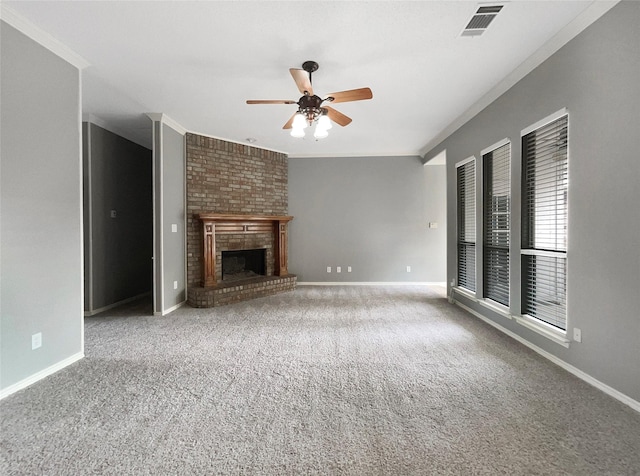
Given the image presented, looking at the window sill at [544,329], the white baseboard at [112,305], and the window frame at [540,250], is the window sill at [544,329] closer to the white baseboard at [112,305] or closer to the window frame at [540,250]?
the window frame at [540,250]

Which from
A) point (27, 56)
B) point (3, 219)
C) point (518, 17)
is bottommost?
point (3, 219)

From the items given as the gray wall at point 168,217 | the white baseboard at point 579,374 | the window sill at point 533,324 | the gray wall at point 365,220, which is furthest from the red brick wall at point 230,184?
the white baseboard at point 579,374

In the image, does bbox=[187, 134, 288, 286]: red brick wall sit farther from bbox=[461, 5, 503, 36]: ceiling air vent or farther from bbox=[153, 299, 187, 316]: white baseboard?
bbox=[461, 5, 503, 36]: ceiling air vent

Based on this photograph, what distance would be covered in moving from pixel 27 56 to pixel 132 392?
2.69m

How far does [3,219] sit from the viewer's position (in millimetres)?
2199

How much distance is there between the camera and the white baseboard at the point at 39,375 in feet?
7.24

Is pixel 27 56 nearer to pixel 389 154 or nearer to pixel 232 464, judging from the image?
pixel 232 464

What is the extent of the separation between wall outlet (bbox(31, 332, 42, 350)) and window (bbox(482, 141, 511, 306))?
178 inches

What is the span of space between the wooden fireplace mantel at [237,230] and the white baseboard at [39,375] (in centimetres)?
229

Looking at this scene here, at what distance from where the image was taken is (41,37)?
245 centimetres

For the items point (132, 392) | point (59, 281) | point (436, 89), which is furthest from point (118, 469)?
point (436, 89)

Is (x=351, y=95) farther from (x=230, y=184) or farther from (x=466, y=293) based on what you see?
(x=230, y=184)

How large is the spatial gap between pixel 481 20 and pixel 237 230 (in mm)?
4469

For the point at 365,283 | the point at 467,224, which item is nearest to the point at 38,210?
the point at 467,224
